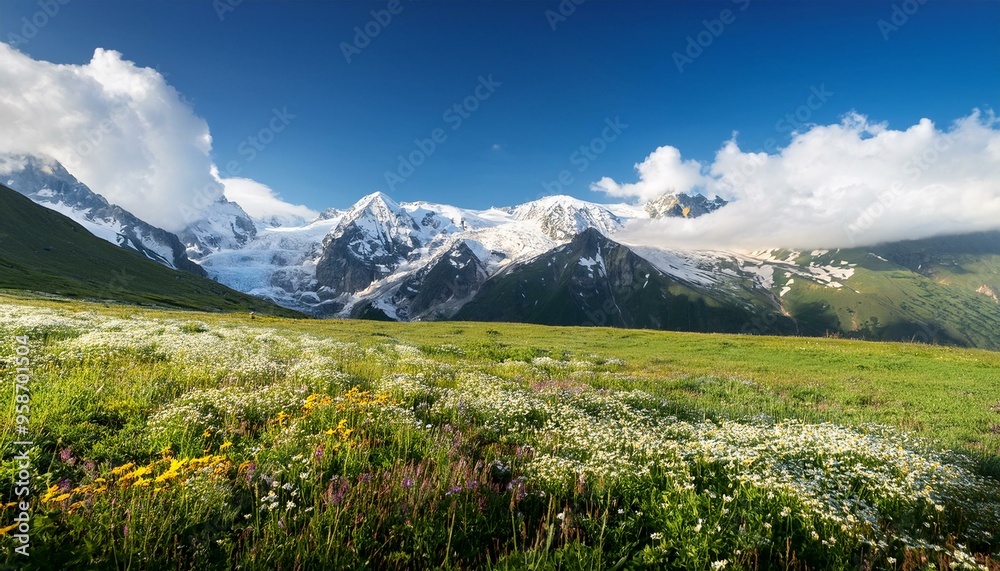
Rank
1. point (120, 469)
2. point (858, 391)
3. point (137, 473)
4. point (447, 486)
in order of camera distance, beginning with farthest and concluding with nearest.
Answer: point (858, 391) < point (447, 486) < point (120, 469) < point (137, 473)

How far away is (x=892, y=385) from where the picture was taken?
20859mm

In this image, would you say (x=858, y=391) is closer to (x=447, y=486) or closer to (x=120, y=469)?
(x=447, y=486)

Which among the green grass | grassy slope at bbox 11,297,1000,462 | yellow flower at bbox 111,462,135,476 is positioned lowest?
grassy slope at bbox 11,297,1000,462

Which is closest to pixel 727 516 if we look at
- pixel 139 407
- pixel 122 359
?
pixel 139 407

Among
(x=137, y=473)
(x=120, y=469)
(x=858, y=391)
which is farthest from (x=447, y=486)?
(x=858, y=391)

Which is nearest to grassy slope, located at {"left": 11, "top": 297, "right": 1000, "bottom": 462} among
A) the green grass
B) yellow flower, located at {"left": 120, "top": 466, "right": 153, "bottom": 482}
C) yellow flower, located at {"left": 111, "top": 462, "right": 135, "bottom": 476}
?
the green grass

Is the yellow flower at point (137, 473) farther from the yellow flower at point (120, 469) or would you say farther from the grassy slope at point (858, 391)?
the grassy slope at point (858, 391)

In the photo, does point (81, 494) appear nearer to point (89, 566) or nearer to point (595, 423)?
point (89, 566)

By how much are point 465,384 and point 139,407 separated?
8215 mm

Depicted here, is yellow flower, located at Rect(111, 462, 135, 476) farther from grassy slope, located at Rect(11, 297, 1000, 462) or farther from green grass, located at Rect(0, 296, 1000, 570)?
grassy slope, located at Rect(11, 297, 1000, 462)

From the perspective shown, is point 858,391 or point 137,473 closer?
point 137,473

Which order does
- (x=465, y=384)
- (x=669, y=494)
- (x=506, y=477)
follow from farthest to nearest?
(x=465, y=384), (x=506, y=477), (x=669, y=494)

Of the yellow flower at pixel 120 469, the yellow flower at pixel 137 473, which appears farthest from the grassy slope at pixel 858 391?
the yellow flower at pixel 137 473

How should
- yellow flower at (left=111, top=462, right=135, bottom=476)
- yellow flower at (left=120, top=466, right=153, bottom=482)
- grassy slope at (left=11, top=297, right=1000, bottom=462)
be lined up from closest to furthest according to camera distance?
yellow flower at (left=120, top=466, right=153, bottom=482), yellow flower at (left=111, top=462, right=135, bottom=476), grassy slope at (left=11, top=297, right=1000, bottom=462)
